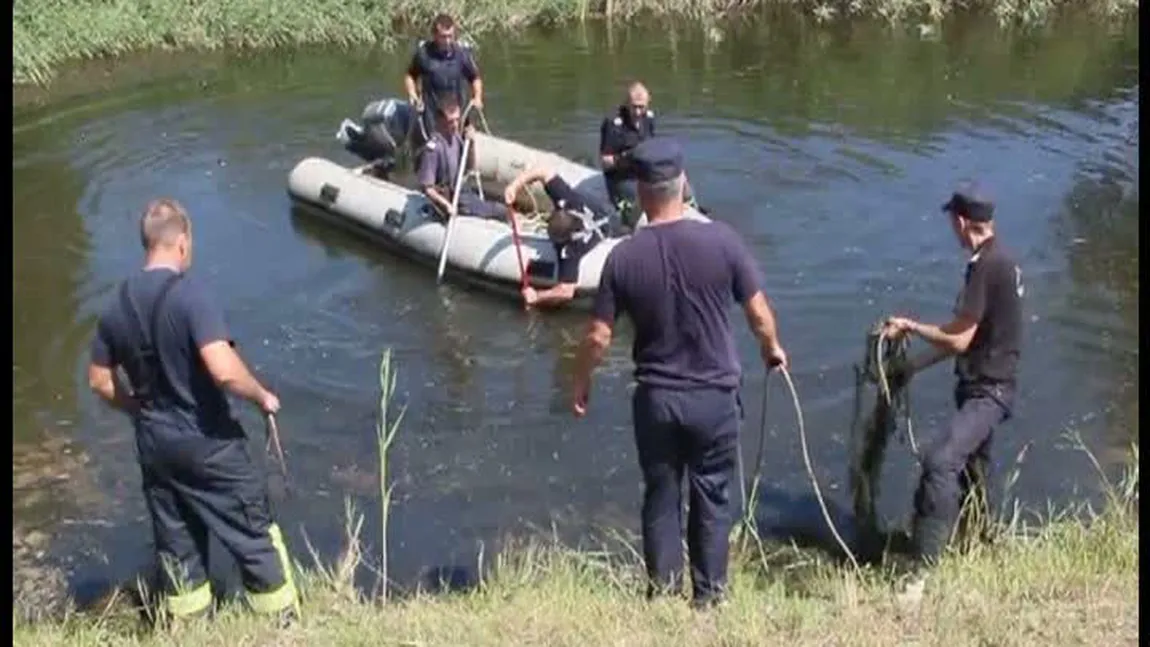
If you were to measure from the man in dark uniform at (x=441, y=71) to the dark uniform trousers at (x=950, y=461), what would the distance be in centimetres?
654

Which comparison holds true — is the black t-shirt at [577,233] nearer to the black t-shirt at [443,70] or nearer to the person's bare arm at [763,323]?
the black t-shirt at [443,70]

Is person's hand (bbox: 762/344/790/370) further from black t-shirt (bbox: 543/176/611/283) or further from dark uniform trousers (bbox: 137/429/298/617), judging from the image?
black t-shirt (bbox: 543/176/611/283)

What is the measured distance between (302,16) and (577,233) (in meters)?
10.0

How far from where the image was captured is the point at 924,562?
665 centimetres

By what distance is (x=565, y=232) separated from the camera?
1069 cm

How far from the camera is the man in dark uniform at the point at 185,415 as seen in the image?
5988 mm

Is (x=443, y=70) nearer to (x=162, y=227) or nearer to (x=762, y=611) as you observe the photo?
(x=162, y=227)

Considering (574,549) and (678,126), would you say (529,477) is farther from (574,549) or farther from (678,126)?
(678,126)

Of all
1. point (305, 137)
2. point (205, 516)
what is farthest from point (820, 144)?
point (205, 516)

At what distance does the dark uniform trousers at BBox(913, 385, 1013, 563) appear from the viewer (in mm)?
6676

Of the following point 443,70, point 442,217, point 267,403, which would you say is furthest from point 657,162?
point 443,70

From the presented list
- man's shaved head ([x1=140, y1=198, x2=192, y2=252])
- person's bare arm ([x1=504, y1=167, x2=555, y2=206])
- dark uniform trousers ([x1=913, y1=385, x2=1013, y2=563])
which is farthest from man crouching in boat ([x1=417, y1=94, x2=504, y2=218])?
man's shaved head ([x1=140, y1=198, x2=192, y2=252])

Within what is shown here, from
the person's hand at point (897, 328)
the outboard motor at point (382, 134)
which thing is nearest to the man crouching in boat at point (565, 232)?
the outboard motor at point (382, 134)

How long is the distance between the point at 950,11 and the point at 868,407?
13949mm
